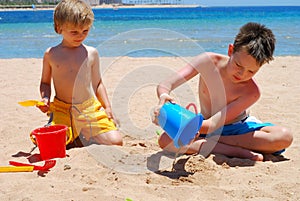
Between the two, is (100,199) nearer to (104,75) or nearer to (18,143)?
(18,143)

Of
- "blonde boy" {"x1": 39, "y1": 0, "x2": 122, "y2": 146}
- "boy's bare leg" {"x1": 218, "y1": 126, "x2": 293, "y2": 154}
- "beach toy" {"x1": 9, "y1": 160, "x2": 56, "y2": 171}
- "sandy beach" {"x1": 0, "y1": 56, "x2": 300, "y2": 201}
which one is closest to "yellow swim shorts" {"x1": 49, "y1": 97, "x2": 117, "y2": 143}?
"blonde boy" {"x1": 39, "y1": 0, "x2": 122, "y2": 146}

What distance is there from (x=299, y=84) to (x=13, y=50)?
24.4ft

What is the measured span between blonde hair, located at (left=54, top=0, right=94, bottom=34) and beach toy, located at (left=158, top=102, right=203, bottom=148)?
95cm

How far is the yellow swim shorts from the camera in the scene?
280 cm

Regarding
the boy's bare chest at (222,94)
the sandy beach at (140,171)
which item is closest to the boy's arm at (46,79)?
the sandy beach at (140,171)

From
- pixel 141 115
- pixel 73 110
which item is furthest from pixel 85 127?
pixel 141 115

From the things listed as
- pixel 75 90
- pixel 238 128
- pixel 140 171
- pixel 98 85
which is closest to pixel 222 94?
pixel 238 128

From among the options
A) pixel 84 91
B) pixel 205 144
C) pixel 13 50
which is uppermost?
pixel 84 91

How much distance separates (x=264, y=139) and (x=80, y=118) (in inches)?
53.2

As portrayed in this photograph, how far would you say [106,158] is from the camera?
2.34 meters

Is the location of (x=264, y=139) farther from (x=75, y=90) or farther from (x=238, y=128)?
(x=75, y=90)

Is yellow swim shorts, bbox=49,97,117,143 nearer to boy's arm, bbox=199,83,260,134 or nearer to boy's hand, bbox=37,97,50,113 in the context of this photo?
boy's hand, bbox=37,97,50,113

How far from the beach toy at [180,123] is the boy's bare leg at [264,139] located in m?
0.55

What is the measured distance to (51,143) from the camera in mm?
2314
